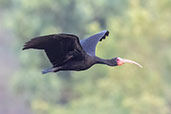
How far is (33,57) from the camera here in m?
34.9

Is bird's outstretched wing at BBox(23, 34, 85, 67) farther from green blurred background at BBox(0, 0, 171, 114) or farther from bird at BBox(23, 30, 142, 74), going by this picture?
green blurred background at BBox(0, 0, 171, 114)

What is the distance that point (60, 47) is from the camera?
13852mm

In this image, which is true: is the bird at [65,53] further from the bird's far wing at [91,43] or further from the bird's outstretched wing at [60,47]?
the bird's far wing at [91,43]

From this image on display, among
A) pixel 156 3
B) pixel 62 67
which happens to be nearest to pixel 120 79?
pixel 156 3

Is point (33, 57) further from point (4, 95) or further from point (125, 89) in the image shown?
point (125, 89)

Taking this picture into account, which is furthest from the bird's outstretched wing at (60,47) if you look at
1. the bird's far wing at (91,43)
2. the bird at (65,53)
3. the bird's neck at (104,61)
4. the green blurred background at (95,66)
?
the green blurred background at (95,66)

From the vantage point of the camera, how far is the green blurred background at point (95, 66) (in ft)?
98.4

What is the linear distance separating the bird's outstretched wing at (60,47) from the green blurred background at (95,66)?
13949 millimetres

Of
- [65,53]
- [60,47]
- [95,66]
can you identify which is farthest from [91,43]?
[95,66]

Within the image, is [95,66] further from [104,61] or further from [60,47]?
[60,47]

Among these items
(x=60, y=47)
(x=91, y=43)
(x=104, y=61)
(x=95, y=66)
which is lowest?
(x=60, y=47)

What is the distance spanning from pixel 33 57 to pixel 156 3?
5.80 metres

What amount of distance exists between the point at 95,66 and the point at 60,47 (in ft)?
63.9

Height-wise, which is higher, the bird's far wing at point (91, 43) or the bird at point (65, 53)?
the bird's far wing at point (91, 43)
